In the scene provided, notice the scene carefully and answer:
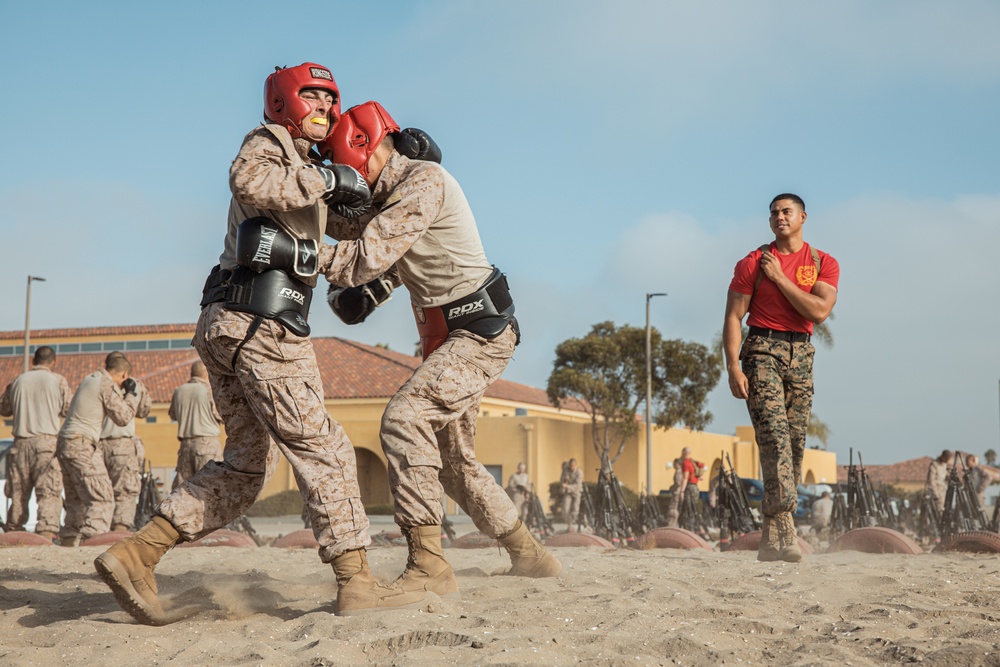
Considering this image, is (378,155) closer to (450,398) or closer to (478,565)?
(450,398)

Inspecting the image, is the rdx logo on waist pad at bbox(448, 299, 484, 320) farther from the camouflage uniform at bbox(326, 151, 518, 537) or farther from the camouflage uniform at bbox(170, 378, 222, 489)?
the camouflage uniform at bbox(170, 378, 222, 489)

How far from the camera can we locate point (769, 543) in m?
5.78

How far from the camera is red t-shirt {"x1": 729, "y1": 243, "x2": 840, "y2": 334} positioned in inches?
239

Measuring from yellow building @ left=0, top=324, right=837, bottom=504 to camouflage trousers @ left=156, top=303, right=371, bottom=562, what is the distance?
29.4 m

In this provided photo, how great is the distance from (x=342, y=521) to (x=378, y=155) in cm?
160

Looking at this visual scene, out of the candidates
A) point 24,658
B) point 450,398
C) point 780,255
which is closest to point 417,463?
point 450,398

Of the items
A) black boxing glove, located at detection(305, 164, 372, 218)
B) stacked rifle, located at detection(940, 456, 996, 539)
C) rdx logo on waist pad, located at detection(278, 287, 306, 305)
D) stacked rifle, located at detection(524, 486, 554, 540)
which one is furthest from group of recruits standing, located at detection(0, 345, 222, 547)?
stacked rifle, located at detection(940, 456, 996, 539)

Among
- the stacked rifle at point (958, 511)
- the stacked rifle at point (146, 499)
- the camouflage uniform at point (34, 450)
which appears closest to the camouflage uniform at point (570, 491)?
the stacked rifle at point (146, 499)

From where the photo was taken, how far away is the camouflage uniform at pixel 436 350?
4.03 meters

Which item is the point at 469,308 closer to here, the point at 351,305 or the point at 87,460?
the point at 351,305

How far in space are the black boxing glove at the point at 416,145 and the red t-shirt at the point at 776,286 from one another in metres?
2.41

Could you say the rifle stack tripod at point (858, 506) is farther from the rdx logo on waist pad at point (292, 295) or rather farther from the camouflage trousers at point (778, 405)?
the rdx logo on waist pad at point (292, 295)

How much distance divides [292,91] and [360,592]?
194 centimetres

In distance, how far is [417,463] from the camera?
13.4 feet
